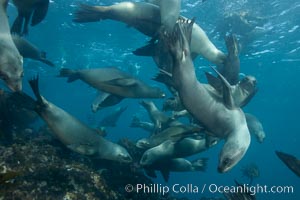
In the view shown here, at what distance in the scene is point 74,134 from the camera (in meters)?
7.19

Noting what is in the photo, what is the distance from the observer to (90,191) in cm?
670

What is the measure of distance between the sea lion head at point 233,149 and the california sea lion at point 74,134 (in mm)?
3038

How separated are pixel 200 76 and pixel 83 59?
11234 mm

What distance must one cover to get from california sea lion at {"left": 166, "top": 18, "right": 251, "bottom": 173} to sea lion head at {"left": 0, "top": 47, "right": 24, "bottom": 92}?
257 centimetres

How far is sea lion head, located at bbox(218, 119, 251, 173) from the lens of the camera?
5.18 meters

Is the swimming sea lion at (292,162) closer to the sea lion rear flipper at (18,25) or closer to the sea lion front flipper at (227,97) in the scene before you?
the sea lion front flipper at (227,97)

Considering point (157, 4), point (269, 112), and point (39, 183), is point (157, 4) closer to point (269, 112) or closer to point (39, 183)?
point (39, 183)

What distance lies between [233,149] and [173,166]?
4.14 meters

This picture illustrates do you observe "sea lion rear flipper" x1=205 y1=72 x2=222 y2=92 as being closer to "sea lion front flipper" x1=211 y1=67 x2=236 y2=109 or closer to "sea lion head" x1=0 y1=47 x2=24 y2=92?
"sea lion front flipper" x1=211 y1=67 x2=236 y2=109

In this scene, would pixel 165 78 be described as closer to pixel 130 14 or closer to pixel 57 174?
pixel 130 14

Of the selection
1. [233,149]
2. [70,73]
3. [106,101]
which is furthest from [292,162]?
A: [70,73]

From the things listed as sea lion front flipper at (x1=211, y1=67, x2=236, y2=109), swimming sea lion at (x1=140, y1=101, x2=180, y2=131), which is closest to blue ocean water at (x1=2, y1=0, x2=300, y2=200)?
swimming sea lion at (x1=140, y1=101, x2=180, y2=131)

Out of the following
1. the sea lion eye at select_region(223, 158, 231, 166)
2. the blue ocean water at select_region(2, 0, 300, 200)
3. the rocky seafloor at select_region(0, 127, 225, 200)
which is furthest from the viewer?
the blue ocean water at select_region(2, 0, 300, 200)

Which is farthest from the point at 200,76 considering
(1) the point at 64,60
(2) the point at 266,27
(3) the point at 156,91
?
(3) the point at 156,91
